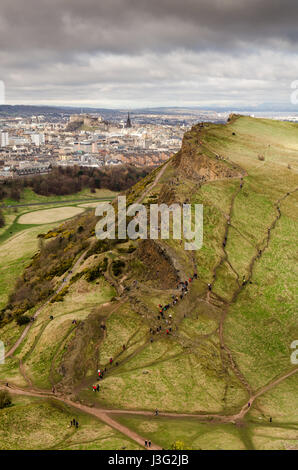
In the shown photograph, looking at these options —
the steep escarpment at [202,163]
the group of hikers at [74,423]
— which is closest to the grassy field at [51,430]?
the group of hikers at [74,423]

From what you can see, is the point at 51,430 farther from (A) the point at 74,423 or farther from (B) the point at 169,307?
(B) the point at 169,307

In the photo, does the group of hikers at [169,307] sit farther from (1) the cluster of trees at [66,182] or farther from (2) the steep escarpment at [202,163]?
(1) the cluster of trees at [66,182]

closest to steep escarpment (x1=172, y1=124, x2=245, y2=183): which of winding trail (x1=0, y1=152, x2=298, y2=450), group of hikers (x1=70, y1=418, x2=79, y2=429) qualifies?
winding trail (x1=0, y1=152, x2=298, y2=450)

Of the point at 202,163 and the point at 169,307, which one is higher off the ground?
the point at 202,163

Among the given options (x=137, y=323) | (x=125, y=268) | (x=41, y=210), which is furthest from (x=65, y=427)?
(x=41, y=210)

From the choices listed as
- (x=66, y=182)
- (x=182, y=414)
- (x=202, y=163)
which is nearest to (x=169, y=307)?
(x=182, y=414)

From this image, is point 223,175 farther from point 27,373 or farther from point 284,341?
point 27,373

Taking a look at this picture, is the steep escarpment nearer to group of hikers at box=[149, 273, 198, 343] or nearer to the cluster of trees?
group of hikers at box=[149, 273, 198, 343]
